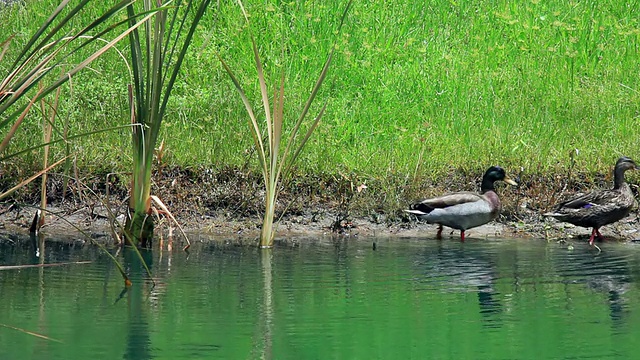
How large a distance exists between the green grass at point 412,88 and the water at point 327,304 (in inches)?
90.8

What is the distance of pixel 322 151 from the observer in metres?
11.1

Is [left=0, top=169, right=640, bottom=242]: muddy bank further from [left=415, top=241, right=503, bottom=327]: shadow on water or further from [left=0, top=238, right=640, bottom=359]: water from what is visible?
[left=0, top=238, right=640, bottom=359]: water

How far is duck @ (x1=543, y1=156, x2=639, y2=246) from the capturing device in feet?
32.5

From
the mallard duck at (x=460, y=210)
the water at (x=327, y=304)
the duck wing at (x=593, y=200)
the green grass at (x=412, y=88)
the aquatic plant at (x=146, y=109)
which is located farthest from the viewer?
the green grass at (x=412, y=88)

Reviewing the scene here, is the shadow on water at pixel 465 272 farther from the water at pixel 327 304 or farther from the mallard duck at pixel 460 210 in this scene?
the mallard duck at pixel 460 210

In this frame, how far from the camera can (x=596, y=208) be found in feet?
32.4

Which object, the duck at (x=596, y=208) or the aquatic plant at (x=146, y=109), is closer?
the aquatic plant at (x=146, y=109)

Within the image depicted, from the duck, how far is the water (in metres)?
0.79

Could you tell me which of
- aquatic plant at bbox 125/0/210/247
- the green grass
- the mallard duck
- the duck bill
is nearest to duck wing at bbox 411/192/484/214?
the mallard duck

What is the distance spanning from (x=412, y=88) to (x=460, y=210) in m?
3.45

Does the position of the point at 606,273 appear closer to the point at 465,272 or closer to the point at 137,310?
the point at 465,272

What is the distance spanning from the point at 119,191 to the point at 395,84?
3.97 meters

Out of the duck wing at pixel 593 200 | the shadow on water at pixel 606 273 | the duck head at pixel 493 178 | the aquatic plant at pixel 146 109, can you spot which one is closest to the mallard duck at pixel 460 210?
the duck head at pixel 493 178

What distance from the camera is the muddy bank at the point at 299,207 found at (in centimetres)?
1009
